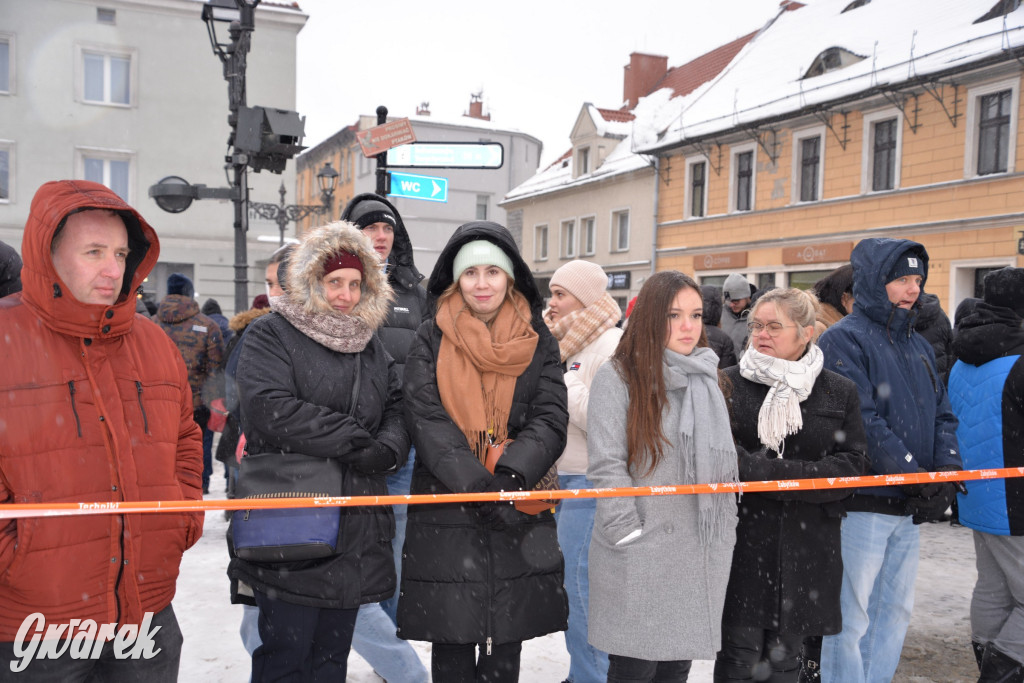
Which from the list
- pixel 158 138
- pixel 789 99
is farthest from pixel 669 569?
pixel 158 138

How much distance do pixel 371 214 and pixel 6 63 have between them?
75.8 ft

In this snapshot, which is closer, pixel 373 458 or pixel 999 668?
pixel 373 458

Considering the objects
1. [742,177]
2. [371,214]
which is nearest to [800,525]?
[371,214]

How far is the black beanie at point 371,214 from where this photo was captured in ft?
13.4

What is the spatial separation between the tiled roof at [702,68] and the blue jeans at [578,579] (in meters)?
25.8

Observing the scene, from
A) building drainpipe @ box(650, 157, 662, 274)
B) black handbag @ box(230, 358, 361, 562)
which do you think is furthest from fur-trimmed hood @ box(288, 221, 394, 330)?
building drainpipe @ box(650, 157, 662, 274)

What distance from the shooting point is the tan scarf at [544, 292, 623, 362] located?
155 inches

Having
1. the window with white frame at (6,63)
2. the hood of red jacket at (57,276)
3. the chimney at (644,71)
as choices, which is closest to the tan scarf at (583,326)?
the hood of red jacket at (57,276)

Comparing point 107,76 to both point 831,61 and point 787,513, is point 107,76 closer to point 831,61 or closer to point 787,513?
point 831,61

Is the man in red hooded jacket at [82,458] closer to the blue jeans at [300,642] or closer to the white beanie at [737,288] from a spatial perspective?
→ the blue jeans at [300,642]

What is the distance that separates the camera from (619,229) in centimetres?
2814

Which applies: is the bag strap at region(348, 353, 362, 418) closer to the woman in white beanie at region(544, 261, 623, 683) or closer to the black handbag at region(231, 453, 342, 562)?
the black handbag at region(231, 453, 342, 562)

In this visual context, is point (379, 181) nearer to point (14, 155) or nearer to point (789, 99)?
point (789, 99)

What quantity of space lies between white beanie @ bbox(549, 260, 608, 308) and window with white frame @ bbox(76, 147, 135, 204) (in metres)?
21.5
